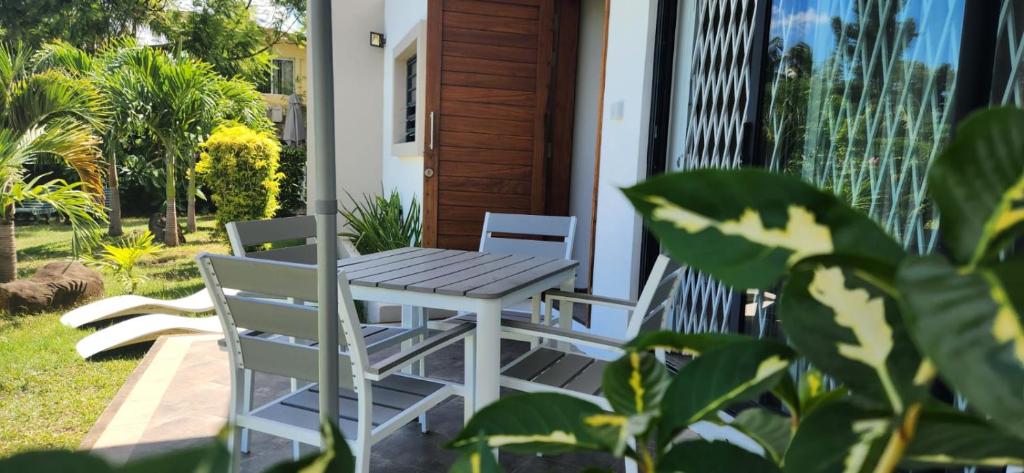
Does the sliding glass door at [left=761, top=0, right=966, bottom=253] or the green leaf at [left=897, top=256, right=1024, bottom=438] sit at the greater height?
the sliding glass door at [left=761, top=0, right=966, bottom=253]

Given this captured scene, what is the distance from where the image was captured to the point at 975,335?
0.23 meters

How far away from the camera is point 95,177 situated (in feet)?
19.1

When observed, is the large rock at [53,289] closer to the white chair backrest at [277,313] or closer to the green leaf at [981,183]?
the white chair backrest at [277,313]

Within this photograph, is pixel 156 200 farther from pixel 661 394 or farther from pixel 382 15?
pixel 661 394

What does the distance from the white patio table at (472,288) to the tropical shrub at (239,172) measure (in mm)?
5309

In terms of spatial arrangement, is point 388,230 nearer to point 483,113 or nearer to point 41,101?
point 483,113

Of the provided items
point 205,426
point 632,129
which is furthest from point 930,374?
point 632,129

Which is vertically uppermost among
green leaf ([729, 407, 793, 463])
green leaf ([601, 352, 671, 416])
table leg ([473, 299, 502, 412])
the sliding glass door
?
the sliding glass door

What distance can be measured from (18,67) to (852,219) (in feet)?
23.9

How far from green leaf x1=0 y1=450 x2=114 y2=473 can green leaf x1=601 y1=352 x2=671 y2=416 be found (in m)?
0.28

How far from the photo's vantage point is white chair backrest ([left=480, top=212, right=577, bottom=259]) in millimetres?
3141

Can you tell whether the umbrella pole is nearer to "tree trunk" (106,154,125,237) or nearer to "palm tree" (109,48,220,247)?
"palm tree" (109,48,220,247)

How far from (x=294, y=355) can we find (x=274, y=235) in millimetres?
1075

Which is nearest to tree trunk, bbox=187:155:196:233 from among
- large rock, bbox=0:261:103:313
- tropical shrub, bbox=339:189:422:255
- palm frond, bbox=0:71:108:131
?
palm frond, bbox=0:71:108:131
